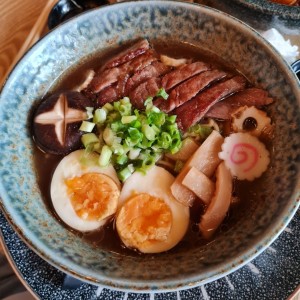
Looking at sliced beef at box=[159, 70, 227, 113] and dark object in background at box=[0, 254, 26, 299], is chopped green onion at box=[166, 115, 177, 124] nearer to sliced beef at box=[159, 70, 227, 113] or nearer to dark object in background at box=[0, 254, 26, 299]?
sliced beef at box=[159, 70, 227, 113]

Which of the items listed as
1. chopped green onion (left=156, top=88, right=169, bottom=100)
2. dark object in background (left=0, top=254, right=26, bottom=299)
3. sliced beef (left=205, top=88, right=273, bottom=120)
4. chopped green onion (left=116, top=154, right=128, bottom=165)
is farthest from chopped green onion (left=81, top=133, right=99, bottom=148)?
dark object in background (left=0, top=254, right=26, bottom=299)

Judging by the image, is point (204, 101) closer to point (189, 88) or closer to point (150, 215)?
point (189, 88)

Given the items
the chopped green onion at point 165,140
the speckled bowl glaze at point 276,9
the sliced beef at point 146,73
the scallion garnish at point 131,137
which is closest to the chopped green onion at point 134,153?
the scallion garnish at point 131,137

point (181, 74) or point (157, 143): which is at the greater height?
point (181, 74)

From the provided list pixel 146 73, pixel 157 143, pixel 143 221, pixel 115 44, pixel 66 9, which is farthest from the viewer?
pixel 66 9

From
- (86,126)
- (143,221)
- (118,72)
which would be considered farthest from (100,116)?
(143,221)

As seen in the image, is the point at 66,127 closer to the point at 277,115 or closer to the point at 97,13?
the point at 97,13
